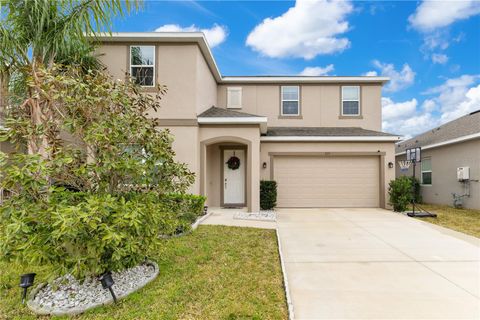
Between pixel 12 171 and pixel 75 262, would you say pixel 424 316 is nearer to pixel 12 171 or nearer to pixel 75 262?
pixel 75 262

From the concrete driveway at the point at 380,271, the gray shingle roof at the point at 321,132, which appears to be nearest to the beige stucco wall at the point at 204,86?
the gray shingle roof at the point at 321,132

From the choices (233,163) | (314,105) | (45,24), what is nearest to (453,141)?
(314,105)

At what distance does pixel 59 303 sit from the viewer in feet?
10.6

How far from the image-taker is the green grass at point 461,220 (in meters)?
7.30

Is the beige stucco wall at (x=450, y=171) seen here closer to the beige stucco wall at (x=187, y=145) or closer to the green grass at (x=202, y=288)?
the green grass at (x=202, y=288)

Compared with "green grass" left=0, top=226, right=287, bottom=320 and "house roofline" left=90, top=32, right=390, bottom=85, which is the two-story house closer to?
"house roofline" left=90, top=32, right=390, bottom=85

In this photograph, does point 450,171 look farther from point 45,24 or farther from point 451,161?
point 45,24

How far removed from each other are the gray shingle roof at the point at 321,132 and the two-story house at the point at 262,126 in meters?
0.05

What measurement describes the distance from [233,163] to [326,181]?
418cm

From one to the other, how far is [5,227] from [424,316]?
5.11 m

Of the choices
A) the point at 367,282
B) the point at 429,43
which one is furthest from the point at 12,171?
the point at 429,43

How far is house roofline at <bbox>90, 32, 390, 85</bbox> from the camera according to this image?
8680mm

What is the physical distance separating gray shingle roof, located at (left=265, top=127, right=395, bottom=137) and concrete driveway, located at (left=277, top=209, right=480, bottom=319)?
15.1ft

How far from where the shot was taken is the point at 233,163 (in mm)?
10828
